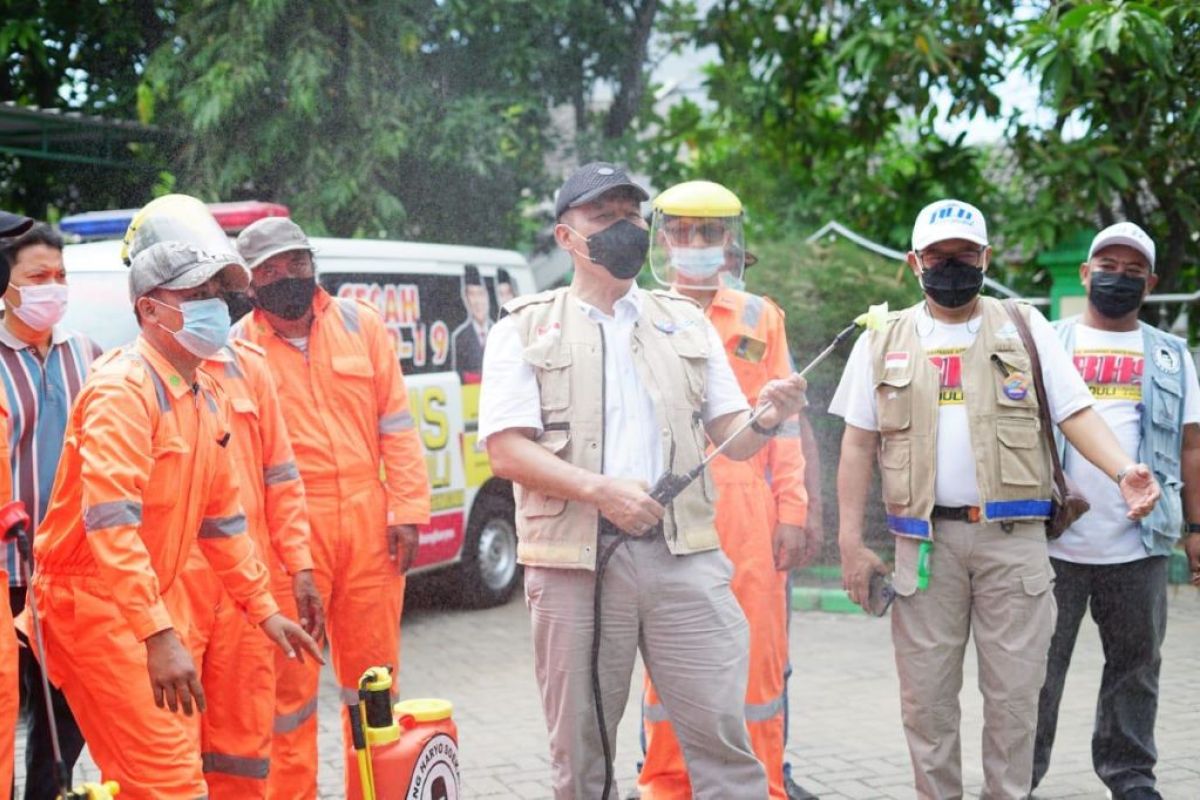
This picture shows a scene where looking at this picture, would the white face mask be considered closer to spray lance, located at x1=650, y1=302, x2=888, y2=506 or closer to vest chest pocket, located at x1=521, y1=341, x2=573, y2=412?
vest chest pocket, located at x1=521, y1=341, x2=573, y2=412

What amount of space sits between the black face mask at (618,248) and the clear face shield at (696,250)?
1181 millimetres

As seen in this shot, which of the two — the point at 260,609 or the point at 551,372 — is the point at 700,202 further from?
the point at 260,609

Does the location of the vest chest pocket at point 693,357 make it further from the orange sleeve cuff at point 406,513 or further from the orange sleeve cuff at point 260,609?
the orange sleeve cuff at point 406,513

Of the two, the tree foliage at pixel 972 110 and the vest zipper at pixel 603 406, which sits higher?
the tree foliage at pixel 972 110

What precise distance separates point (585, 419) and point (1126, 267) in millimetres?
2424

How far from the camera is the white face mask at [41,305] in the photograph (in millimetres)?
4957

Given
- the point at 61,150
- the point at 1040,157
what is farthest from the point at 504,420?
the point at 61,150

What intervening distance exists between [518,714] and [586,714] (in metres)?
3.19

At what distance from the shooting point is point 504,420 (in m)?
4.05

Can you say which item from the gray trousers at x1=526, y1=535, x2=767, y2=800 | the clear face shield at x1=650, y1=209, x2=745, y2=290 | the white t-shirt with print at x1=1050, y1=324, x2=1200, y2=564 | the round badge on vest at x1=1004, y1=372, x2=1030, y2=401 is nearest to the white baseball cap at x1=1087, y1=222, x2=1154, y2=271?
the white t-shirt with print at x1=1050, y1=324, x2=1200, y2=564

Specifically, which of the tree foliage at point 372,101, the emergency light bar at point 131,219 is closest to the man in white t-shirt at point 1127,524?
the emergency light bar at point 131,219

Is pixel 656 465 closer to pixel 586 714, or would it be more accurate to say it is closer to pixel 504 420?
pixel 504 420

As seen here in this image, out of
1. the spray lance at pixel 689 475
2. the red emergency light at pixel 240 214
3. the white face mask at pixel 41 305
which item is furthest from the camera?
the red emergency light at pixel 240 214

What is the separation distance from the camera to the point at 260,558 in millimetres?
4680
